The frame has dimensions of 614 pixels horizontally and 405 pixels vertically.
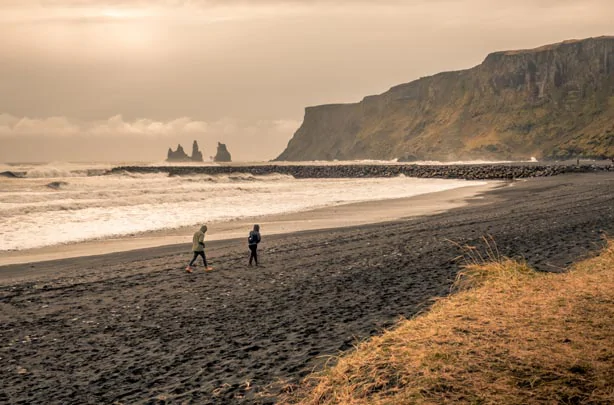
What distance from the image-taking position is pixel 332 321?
378 inches

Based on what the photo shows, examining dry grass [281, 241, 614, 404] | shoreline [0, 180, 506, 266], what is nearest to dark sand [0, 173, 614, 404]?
dry grass [281, 241, 614, 404]

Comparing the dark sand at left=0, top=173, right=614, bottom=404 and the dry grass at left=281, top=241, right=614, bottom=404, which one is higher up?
the dry grass at left=281, top=241, right=614, bottom=404

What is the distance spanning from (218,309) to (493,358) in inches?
248

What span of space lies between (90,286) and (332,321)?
22.8ft

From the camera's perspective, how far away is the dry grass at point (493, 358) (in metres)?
5.23

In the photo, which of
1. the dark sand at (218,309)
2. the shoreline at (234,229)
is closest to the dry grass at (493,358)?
the dark sand at (218,309)

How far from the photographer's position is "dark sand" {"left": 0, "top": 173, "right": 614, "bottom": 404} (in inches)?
287

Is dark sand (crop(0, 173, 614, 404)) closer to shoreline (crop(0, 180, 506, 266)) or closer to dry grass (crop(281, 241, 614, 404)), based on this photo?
dry grass (crop(281, 241, 614, 404))

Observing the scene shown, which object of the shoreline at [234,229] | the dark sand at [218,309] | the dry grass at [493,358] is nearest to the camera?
the dry grass at [493,358]

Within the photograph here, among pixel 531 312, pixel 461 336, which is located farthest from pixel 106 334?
pixel 531 312

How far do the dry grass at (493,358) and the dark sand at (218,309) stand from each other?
1073 mm

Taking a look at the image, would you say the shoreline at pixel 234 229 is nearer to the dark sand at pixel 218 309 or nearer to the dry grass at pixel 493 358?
the dark sand at pixel 218 309

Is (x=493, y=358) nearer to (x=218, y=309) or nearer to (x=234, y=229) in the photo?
(x=218, y=309)

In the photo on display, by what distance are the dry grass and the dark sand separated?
107 cm
